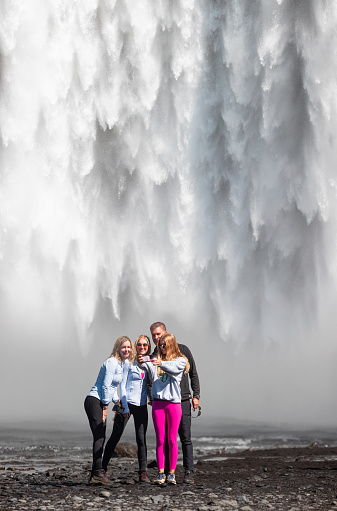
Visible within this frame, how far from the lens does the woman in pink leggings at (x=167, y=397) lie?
→ 10002 mm

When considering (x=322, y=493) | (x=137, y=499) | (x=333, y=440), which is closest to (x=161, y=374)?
(x=137, y=499)

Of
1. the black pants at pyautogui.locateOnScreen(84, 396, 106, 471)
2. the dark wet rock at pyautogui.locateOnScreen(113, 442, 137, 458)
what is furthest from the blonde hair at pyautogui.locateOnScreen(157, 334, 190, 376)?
the dark wet rock at pyautogui.locateOnScreen(113, 442, 137, 458)

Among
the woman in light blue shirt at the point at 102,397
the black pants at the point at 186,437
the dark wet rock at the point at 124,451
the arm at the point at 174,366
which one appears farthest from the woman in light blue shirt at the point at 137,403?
the dark wet rock at the point at 124,451

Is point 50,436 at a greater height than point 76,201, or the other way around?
point 76,201

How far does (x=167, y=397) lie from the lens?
1010cm

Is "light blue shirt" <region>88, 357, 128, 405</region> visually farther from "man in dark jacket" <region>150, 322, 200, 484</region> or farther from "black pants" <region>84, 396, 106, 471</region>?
"man in dark jacket" <region>150, 322, 200, 484</region>

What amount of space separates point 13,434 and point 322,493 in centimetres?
1714

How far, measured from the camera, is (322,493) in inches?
378

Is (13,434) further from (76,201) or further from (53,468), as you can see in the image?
(76,201)

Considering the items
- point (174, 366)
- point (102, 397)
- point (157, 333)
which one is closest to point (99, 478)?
point (102, 397)

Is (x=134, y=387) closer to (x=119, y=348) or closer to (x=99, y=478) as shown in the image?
(x=119, y=348)

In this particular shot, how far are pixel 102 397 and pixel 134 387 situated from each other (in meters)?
0.61

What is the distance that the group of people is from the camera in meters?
10.1

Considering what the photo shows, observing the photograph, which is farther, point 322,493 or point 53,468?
point 53,468
